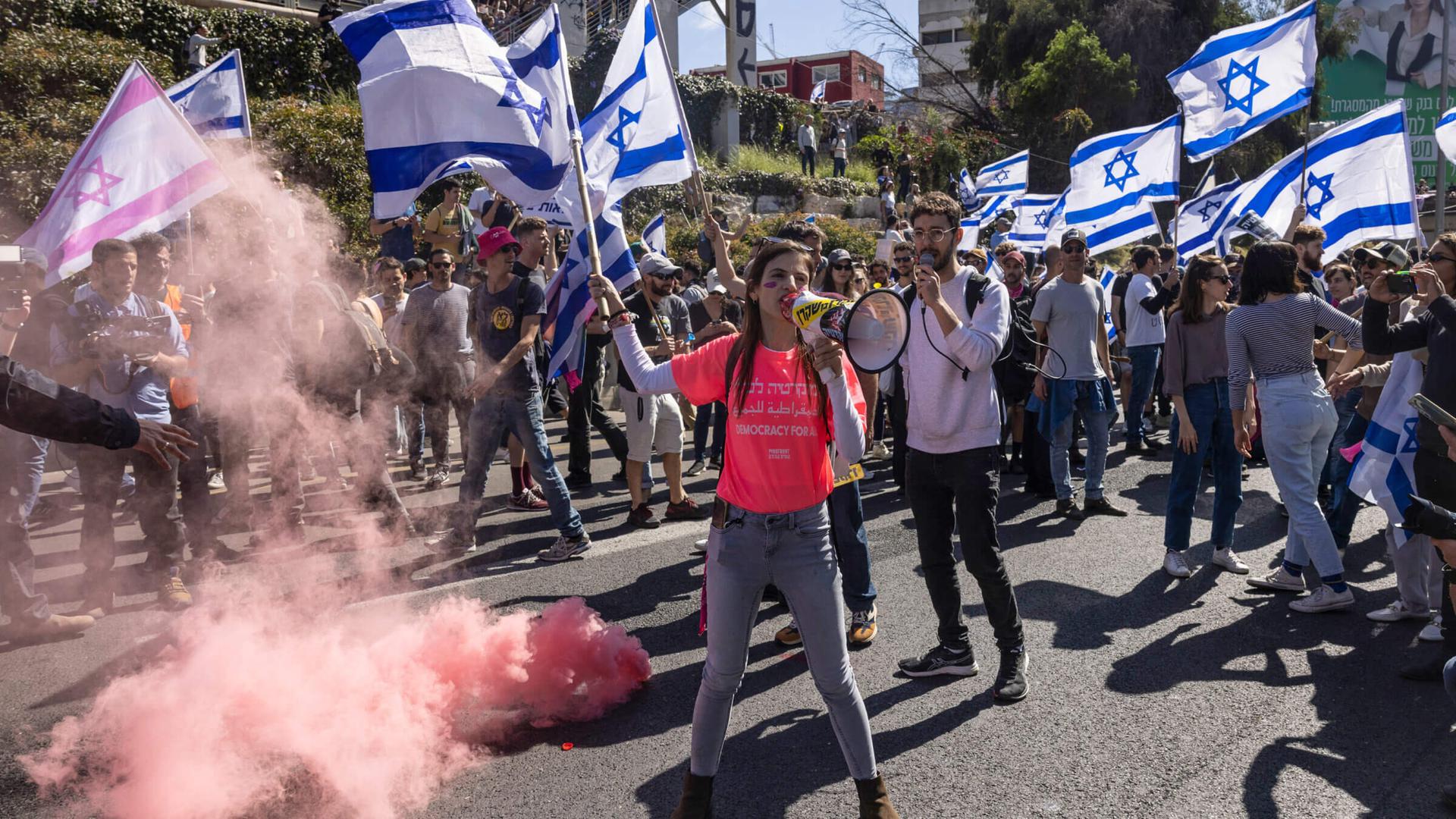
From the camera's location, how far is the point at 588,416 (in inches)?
332

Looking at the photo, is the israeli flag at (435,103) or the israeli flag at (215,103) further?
the israeli flag at (215,103)

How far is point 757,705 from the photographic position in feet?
13.8

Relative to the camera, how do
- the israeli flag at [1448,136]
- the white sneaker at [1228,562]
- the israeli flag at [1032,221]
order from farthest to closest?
the israeli flag at [1032,221] → the israeli flag at [1448,136] → the white sneaker at [1228,562]

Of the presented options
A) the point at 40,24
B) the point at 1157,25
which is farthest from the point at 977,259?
the point at 1157,25

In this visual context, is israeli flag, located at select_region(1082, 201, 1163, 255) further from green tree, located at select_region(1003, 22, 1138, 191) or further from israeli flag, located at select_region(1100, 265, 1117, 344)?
green tree, located at select_region(1003, 22, 1138, 191)

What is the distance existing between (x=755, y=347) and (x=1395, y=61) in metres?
37.6

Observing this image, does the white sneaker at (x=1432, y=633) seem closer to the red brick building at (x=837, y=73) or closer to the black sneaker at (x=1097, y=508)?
the black sneaker at (x=1097, y=508)

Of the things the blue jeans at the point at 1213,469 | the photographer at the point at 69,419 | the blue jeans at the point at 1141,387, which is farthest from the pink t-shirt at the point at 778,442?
the blue jeans at the point at 1141,387

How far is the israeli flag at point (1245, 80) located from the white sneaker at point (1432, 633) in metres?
5.91

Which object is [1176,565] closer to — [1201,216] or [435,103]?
[435,103]

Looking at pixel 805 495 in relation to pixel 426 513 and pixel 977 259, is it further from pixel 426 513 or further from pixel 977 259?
pixel 977 259

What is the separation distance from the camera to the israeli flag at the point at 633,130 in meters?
5.98

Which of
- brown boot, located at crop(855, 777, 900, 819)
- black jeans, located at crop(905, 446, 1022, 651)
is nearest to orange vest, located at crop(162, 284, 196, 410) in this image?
black jeans, located at crop(905, 446, 1022, 651)

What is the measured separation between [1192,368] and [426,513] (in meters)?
5.46
